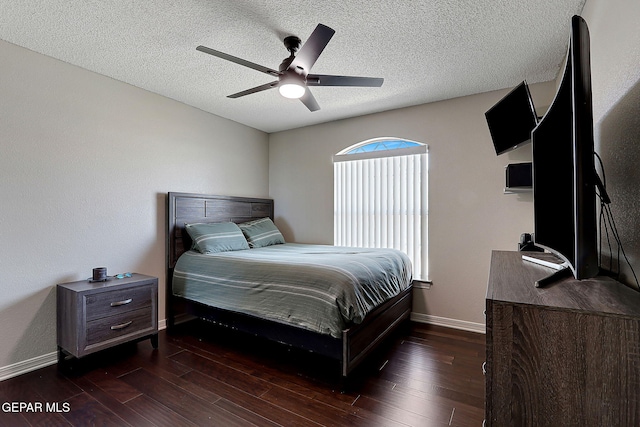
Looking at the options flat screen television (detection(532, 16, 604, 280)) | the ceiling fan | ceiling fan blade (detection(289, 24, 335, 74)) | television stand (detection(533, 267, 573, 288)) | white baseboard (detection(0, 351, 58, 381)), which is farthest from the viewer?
white baseboard (detection(0, 351, 58, 381))

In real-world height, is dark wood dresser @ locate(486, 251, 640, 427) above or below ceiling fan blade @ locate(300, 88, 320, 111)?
below

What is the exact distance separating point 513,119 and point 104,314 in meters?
3.79

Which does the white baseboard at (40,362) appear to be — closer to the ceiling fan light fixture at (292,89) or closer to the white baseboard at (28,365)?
the white baseboard at (28,365)

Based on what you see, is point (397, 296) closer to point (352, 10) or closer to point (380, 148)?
point (380, 148)

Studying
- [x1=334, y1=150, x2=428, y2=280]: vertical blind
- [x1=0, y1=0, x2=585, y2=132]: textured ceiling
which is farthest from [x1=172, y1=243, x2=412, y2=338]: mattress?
[x1=0, y1=0, x2=585, y2=132]: textured ceiling

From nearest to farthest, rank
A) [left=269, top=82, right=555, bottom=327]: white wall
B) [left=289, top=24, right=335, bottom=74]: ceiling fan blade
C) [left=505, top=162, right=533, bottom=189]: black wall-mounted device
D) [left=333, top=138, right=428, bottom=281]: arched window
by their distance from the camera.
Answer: [left=289, top=24, right=335, bottom=74]: ceiling fan blade
[left=505, top=162, right=533, bottom=189]: black wall-mounted device
[left=269, top=82, right=555, bottom=327]: white wall
[left=333, top=138, right=428, bottom=281]: arched window

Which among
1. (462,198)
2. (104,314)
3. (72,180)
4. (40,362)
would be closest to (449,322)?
(462,198)

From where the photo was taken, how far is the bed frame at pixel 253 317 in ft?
6.88

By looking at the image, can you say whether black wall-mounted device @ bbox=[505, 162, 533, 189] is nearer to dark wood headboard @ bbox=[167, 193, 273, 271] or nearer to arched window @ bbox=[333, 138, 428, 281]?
arched window @ bbox=[333, 138, 428, 281]

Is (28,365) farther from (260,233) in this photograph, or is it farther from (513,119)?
(513,119)

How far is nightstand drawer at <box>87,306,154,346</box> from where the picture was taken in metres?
2.33

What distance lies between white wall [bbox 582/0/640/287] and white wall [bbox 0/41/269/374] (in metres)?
3.61

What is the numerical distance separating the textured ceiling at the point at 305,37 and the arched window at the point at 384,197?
2.72 feet

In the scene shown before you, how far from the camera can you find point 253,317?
98.6 inches
